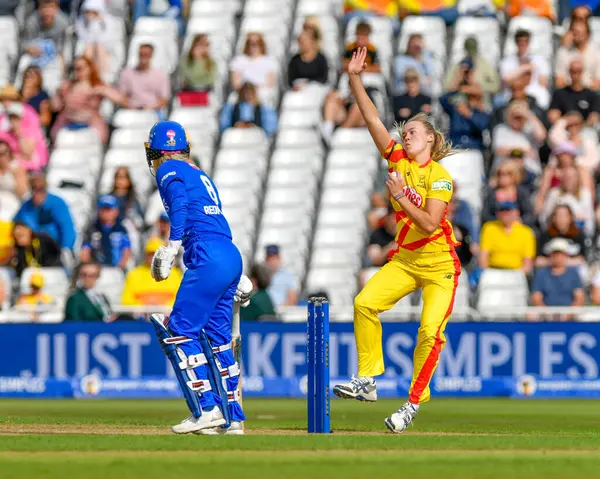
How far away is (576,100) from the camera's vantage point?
2128cm

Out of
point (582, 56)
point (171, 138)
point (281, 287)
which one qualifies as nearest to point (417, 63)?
point (582, 56)

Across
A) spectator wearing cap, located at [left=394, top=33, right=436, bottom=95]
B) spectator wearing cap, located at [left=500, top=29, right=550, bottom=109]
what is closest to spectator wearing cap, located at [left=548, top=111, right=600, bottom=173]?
spectator wearing cap, located at [left=500, top=29, right=550, bottom=109]

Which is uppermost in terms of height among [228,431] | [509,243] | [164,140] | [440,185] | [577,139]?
[577,139]

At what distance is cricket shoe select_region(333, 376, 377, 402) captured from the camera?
11125 mm

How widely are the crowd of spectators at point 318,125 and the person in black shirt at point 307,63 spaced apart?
21mm

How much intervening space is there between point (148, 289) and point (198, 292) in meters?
8.82

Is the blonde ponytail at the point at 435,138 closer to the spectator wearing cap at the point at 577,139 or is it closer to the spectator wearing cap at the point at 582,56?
the spectator wearing cap at the point at 577,139

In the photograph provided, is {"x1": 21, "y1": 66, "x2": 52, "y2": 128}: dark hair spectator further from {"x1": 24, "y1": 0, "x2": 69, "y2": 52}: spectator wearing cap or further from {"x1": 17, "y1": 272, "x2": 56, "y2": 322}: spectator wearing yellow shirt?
{"x1": 17, "y1": 272, "x2": 56, "y2": 322}: spectator wearing yellow shirt

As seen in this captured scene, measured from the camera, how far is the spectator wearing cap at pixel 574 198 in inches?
779

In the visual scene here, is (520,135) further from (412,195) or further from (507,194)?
(412,195)

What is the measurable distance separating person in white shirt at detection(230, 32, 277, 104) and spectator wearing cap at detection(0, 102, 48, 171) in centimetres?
304

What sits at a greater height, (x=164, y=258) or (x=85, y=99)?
(x=85, y=99)

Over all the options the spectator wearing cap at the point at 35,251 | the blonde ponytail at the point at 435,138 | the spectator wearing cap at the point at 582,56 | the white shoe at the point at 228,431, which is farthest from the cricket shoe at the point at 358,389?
the spectator wearing cap at the point at 582,56

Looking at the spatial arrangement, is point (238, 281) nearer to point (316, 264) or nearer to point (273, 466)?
point (273, 466)
